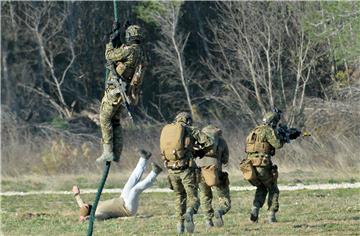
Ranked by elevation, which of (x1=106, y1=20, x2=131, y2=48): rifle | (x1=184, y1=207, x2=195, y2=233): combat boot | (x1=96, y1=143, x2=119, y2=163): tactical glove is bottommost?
(x1=184, y1=207, x2=195, y2=233): combat boot

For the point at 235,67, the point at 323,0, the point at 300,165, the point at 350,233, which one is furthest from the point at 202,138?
the point at 235,67

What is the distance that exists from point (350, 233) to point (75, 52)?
42146 mm

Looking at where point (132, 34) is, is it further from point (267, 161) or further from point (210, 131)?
point (267, 161)

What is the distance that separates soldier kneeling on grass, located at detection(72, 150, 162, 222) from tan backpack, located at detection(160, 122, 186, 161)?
2.32m

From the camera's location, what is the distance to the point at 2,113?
43.8 metres

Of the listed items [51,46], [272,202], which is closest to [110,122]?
[272,202]

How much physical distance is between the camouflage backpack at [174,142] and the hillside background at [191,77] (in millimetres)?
11760

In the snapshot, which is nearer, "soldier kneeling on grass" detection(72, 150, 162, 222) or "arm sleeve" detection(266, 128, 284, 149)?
"arm sleeve" detection(266, 128, 284, 149)

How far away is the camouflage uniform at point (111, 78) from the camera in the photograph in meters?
15.0

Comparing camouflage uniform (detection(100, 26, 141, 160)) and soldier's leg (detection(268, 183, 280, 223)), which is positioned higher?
camouflage uniform (detection(100, 26, 141, 160))

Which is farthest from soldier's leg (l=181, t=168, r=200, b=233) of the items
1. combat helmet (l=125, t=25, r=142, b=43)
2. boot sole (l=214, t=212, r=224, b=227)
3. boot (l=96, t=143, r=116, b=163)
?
combat helmet (l=125, t=25, r=142, b=43)

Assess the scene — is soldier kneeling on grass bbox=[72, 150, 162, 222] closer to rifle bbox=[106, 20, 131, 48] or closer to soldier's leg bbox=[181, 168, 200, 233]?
soldier's leg bbox=[181, 168, 200, 233]

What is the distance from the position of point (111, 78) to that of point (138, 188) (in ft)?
16.5

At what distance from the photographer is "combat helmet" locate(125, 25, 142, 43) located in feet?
49.9
